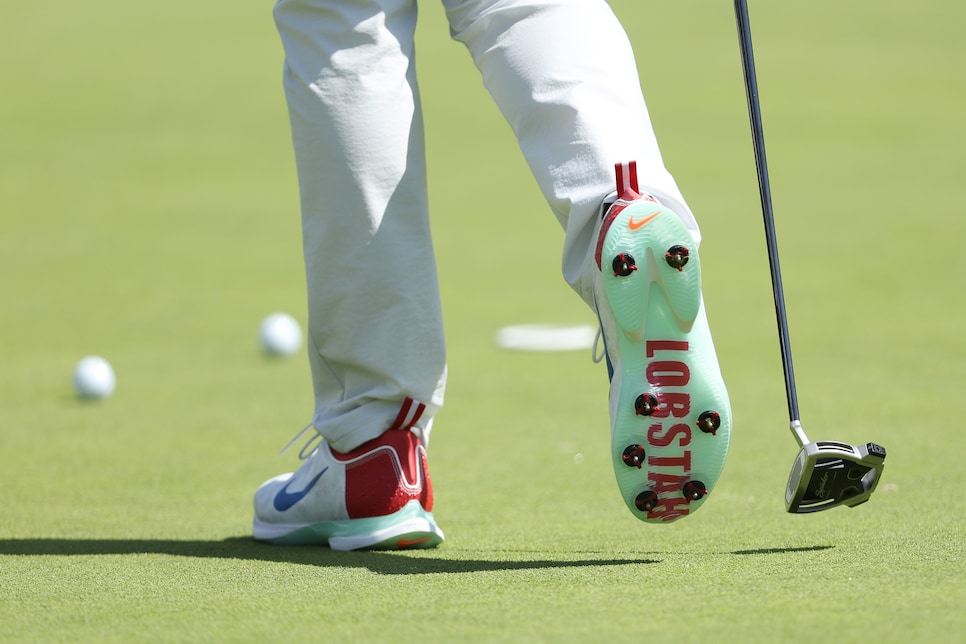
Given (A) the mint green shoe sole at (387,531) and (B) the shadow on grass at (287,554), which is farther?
(A) the mint green shoe sole at (387,531)

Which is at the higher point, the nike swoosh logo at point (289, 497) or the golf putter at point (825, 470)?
the golf putter at point (825, 470)

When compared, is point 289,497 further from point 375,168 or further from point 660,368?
point 660,368

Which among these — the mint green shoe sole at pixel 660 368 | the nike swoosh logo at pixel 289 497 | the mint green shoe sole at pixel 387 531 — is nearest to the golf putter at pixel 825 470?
the mint green shoe sole at pixel 660 368

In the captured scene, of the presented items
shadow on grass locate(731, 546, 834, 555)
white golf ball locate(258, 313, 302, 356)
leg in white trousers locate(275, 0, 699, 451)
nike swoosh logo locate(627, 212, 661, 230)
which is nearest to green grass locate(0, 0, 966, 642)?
shadow on grass locate(731, 546, 834, 555)

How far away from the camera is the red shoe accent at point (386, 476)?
75.2 inches

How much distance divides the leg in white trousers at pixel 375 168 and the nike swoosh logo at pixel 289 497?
0.20 feet

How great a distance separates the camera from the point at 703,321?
→ 165 cm

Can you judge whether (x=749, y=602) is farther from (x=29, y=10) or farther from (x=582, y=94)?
(x=29, y=10)

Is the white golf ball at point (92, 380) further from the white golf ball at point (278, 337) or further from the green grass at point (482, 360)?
the white golf ball at point (278, 337)

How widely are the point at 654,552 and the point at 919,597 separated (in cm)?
44

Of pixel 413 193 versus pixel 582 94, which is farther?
pixel 413 193

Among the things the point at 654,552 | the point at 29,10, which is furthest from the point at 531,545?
the point at 29,10

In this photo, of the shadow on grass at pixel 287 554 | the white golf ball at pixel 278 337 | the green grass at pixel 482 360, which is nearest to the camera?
the green grass at pixel 482 360

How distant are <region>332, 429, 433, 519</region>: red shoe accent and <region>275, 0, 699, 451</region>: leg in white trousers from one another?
0.02 m
